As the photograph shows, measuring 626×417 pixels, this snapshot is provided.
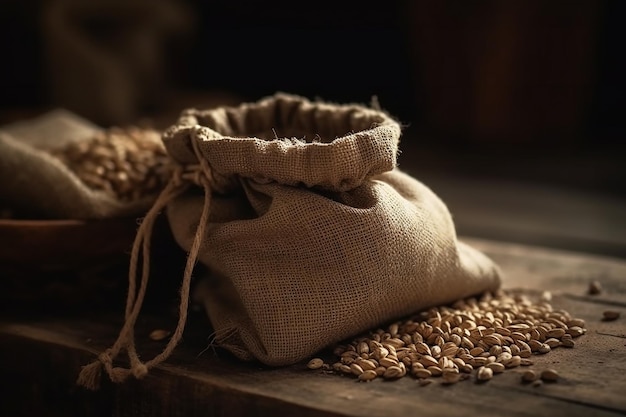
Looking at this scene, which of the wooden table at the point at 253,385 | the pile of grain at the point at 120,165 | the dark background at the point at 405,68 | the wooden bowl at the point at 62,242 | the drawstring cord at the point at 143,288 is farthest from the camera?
the dark background at the point at 405,68

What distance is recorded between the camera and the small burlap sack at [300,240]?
40.6 inches

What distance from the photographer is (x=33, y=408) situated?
1.17 metres

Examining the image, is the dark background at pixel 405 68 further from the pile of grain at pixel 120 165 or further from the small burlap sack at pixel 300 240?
the small burlap sack at pixel 300 240

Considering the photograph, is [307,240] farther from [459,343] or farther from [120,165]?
[120,165]

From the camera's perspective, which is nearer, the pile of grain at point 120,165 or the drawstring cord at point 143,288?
the drawstring cord at point 143,288

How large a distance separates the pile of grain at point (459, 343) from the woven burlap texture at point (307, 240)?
3 centimetres

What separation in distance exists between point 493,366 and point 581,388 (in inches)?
4.3

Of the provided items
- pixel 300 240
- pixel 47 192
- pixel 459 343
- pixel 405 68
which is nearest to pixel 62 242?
pixel 47 192

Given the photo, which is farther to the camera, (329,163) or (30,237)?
(30,237)

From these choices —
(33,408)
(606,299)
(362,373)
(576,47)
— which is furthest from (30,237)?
(576,47)

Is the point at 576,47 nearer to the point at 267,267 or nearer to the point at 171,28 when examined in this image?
the point at 171,28

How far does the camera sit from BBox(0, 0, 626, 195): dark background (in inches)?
122

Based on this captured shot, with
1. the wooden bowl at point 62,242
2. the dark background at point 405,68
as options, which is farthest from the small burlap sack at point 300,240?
the dark background at point 405,68

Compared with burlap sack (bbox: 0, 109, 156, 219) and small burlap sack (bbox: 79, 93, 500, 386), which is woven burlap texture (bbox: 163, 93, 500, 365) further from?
burlap sack (bbox: 0, 109, 156, 219)
